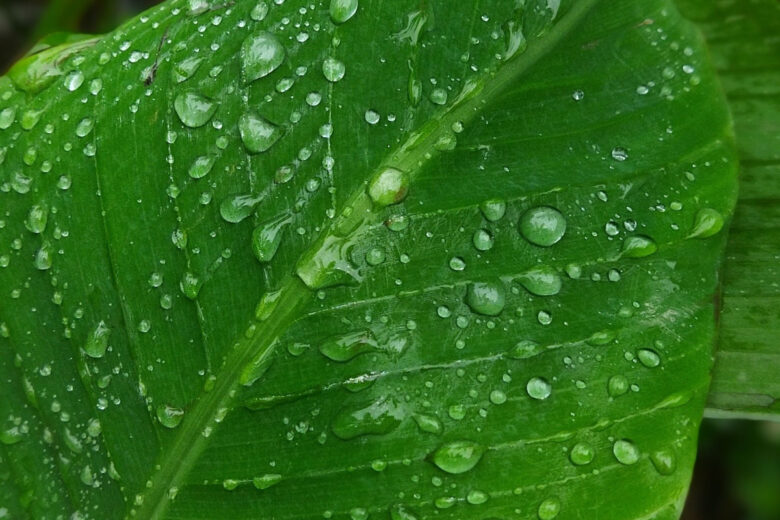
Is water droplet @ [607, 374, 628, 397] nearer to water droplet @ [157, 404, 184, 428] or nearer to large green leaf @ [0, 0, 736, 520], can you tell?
large green leaf @ [0, 0, 736, 520]

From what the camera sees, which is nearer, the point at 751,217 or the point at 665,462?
the point at 665,462

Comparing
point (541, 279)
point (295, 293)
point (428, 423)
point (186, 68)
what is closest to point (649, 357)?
point (541, 279)

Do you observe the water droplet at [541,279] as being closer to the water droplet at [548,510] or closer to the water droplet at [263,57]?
the water droplet at [548,510]

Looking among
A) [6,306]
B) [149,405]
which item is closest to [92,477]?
[149,405]

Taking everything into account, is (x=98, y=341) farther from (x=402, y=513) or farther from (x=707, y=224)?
(x=707, y=224)

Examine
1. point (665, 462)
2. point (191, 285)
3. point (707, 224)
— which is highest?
point (191, 285)

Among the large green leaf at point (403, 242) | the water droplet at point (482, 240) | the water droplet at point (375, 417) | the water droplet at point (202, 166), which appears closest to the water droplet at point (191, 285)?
the large green leaf at point (403, 242)

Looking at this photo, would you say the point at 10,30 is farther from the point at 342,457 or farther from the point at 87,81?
the point at 342,457
